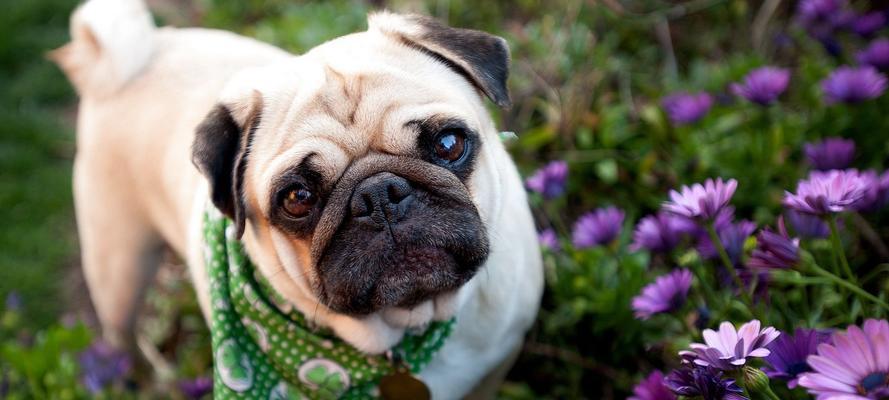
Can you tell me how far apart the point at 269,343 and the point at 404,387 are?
1.49 feet

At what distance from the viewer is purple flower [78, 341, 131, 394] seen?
309 centimetres

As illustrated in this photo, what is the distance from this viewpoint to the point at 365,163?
224 centimetres

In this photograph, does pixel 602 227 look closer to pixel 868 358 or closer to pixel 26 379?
pixel 868 358

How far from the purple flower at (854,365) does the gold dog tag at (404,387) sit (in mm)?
1303

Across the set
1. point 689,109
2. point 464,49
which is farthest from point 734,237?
point 689,109

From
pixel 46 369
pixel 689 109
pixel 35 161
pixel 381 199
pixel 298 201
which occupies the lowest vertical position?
pixel 35 161

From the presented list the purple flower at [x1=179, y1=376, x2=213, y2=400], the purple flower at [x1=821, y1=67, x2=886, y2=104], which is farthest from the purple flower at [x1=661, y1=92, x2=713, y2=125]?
the purple flower at [x1=179, y1=376, x2=213, y2=400]

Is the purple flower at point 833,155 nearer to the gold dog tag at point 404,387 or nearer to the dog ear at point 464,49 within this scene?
the dog ear at point 464,49

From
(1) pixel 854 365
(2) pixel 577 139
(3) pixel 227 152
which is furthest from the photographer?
(2) pixel 577 139

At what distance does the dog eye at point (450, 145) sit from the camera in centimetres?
230

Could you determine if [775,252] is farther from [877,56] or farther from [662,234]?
[877,56]

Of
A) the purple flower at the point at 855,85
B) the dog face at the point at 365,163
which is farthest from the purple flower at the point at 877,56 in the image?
the dog face at the point at 365,163

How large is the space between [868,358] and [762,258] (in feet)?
1.86

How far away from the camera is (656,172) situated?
3.79 meters
